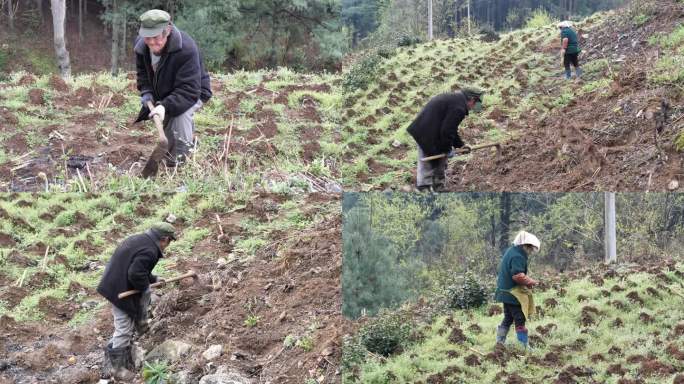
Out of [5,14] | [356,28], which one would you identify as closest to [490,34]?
[356,28]

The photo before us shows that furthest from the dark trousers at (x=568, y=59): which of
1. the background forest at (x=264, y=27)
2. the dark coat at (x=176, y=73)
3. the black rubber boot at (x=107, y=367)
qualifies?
the black rubber boot at (x=107, y=367)

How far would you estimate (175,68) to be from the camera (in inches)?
255

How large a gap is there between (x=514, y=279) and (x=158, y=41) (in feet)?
12.6

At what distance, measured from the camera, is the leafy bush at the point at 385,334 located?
18.6 feet

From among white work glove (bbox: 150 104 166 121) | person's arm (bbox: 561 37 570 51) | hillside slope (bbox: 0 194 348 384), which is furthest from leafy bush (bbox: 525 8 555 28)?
white work glove (bbox: 150 104 166 121)

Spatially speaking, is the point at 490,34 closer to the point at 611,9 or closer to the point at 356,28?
the point at 611,9

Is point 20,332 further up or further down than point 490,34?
further down

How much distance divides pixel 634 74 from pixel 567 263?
462 cm

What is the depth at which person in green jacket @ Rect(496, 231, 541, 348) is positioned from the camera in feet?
20.1

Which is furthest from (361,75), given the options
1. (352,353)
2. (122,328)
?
(352,353)

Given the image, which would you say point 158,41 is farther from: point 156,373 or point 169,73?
point 156,373

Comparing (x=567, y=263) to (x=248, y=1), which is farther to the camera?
(x=248, y=1)

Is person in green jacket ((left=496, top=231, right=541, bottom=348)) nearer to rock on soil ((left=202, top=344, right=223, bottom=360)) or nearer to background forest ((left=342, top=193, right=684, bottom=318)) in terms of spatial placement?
background forest ((left=342, top=193, right=684, bottom=318))

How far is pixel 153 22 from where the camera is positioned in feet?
20.0
